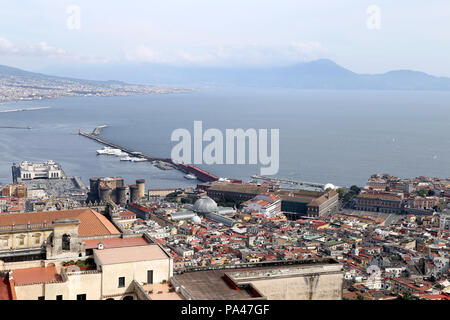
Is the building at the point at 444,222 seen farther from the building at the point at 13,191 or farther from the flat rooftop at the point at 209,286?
the building at the point at 13,191

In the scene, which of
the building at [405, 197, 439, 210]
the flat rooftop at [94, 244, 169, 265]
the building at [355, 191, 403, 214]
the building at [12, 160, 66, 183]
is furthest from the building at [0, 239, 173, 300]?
the building at [12, 160, 66, 183]

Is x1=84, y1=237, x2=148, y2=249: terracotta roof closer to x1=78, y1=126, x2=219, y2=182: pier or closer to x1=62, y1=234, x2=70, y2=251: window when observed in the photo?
x1=62, y1=234, x2=70, y2=251: window

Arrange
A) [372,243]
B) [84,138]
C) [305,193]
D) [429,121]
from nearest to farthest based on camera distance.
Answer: [372,243] < [305,193] < [84,138] < [429,121]

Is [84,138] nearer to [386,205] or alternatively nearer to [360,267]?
[386,205]

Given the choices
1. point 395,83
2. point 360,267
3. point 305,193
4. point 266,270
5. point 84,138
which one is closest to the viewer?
point 266,270

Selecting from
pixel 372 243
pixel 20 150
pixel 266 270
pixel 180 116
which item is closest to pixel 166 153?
pixel 20 150

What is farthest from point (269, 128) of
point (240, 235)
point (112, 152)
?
point (240, 235)

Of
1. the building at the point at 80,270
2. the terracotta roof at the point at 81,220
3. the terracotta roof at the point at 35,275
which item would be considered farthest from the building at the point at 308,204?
the terracotta roof at the point at 35,275
